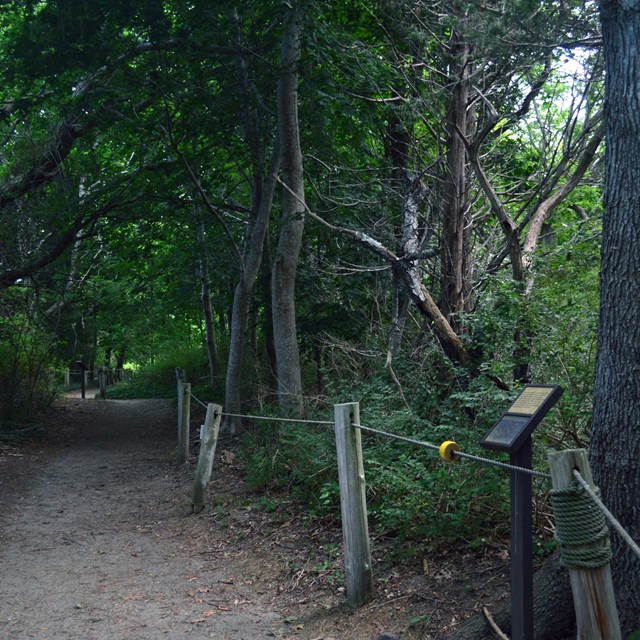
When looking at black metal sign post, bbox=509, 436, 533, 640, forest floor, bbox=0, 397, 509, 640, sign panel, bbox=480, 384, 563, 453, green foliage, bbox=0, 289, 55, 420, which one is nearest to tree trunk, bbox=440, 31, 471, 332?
forest floor, bbox=0, 397, 509, 640

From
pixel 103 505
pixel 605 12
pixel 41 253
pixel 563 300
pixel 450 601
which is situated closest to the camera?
pixel 605 12

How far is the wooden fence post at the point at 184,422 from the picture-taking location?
12.2 metres

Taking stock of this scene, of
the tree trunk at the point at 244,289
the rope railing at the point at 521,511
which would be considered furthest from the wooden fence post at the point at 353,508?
the tree trunk at the point at 244,289

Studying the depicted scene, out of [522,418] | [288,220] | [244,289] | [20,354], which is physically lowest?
[522,418]

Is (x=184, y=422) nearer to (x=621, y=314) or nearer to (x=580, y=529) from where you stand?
(x=621, y=314)

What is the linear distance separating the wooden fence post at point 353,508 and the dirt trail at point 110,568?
2.45 ft

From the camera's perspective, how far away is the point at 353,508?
530cm

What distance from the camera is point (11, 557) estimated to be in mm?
7582

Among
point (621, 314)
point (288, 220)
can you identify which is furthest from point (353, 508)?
point (288, 220)

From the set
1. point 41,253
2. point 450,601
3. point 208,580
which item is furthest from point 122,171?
point 450,601

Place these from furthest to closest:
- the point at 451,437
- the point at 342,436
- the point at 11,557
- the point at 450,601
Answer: the point at 11,557 → the point at 451,437 → the point at 342,436 → the point at 450,601

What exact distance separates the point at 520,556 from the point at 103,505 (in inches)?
301

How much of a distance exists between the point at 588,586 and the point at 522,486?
728 millimetres

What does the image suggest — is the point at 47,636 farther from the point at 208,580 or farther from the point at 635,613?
the point at 635,613
